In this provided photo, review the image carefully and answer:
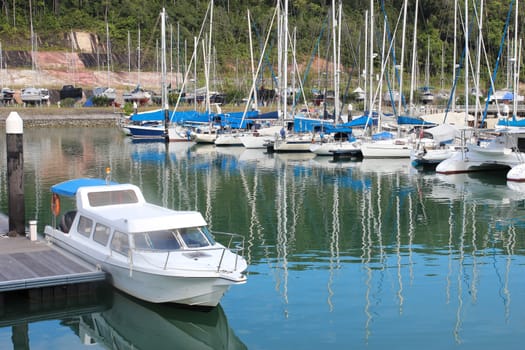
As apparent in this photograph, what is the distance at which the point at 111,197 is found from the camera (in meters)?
20.7

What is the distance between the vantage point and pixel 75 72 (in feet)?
335

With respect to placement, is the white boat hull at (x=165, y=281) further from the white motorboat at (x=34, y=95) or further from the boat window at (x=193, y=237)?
the white motorboat at (x=34, y=95)

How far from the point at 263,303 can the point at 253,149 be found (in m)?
40.4

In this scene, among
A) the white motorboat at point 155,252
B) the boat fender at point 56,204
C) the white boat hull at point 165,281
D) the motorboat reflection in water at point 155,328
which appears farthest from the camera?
the boat fender at point 56,204

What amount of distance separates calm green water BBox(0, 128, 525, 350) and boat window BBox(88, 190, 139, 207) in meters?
2.79

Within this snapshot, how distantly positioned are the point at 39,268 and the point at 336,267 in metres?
8.29

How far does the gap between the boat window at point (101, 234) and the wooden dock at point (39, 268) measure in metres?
0.65

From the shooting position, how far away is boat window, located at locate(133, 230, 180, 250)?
17.7 m

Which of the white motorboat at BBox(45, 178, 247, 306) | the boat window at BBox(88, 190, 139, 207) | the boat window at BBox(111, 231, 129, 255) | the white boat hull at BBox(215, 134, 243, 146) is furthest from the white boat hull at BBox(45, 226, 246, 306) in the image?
the white boat hull at BBox(215, 134, 243, 146)

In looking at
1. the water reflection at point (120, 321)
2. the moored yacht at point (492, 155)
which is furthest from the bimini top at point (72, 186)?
the moored yacht at point (492, 155)

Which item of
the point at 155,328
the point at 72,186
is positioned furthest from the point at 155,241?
the point at 72,186

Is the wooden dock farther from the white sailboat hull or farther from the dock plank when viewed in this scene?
the white sailboat hull

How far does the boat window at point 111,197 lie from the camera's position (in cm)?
2031

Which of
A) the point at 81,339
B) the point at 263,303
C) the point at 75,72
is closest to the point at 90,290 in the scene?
the point at 81,339
